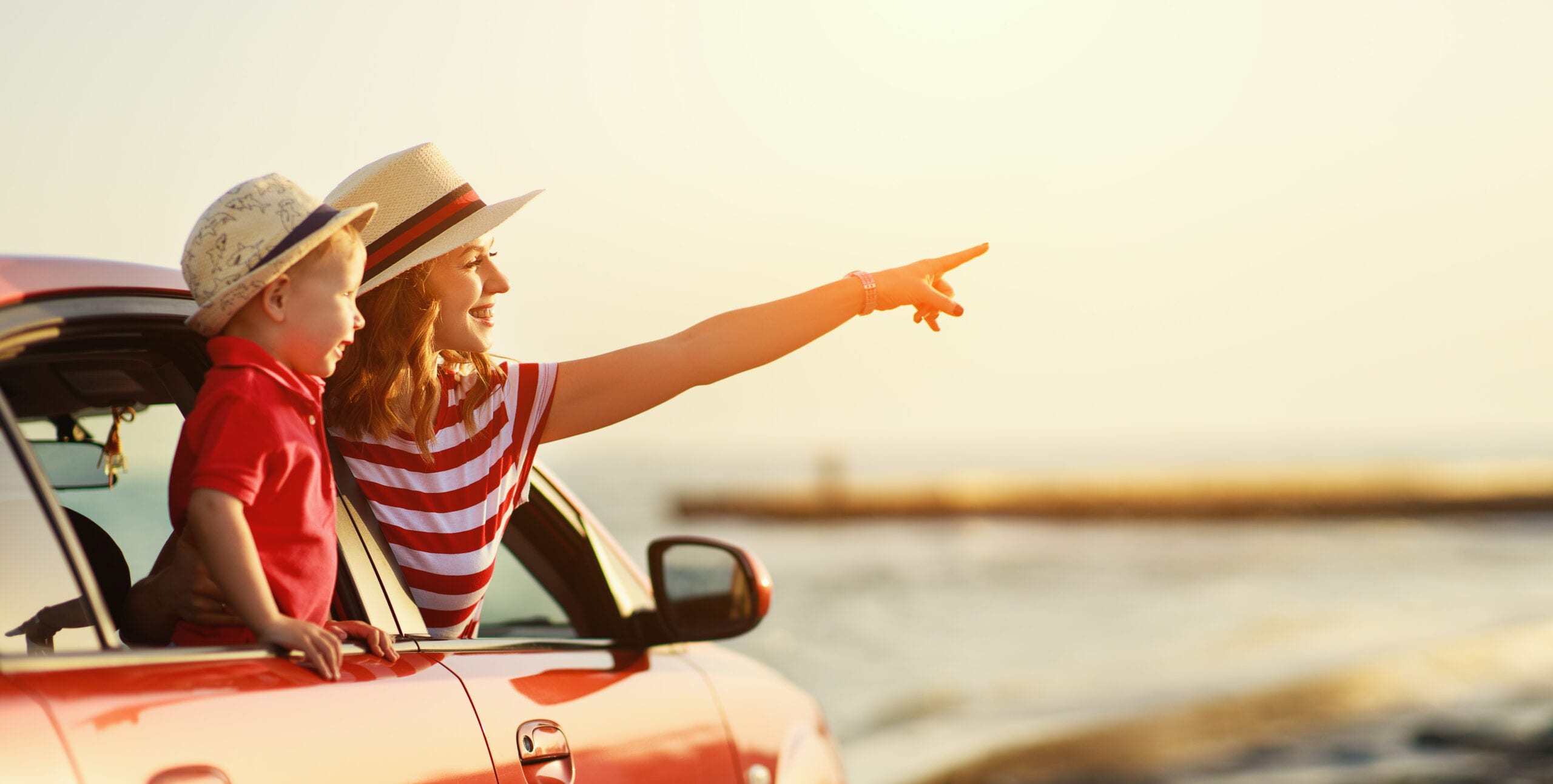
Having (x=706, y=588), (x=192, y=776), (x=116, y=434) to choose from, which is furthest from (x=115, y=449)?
(x=706, y=588)

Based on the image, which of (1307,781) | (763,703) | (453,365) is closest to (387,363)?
(453,365)

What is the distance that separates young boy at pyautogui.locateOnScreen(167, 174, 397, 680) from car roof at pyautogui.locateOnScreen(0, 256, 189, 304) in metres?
0.07

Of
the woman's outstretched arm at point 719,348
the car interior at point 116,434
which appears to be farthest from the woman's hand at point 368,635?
the woman's outstretched arm at point 719,348

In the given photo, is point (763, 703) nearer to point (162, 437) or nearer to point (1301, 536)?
point (162, 437)

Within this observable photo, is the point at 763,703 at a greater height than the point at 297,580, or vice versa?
the point at 297,580

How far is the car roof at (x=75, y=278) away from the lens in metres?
1.82

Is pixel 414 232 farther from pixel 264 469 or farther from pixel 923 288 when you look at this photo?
pixel 923 288

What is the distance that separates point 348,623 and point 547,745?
0.42m

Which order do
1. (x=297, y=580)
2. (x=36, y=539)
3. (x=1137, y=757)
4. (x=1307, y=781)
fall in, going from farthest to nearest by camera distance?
(x=1137, y=757), (x=1307, y=781), (x=297, y=580), (x=36, y=539)

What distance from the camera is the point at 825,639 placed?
1892 cm

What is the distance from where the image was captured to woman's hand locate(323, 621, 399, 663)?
2168 mm

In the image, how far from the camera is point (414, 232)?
Answer: 2.86m

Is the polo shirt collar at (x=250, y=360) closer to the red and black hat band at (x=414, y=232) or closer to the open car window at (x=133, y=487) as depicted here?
the open car window at (x=133, y=487)

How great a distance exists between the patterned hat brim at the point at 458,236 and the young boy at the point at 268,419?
53cm
